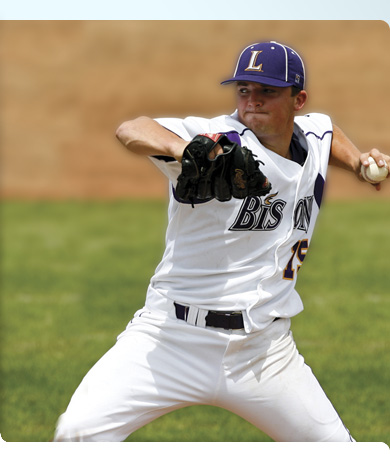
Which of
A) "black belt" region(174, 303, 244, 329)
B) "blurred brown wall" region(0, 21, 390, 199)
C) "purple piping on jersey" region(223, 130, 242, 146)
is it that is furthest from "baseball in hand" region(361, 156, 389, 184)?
"blurred brown wall" region(0, 21, 390, 199)

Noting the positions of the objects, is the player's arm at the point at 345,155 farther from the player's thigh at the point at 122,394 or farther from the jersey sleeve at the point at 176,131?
the player's thigh at the point at 122,394

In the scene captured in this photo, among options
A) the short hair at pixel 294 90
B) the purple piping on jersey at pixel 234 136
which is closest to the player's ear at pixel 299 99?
the short hair at pixel 294 90

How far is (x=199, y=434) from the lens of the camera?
6.01m

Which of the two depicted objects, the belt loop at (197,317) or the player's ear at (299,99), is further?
the player's ear at (299,99)

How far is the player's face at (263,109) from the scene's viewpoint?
13.3 ft

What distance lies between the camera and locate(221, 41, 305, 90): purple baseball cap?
4.05 meters

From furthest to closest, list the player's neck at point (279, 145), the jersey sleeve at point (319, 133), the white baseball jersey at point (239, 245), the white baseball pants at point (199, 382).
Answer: the jersey sleeve at point (319, 133), the player's neck at point (279, 145), the white baseball jersey at point (239, 245), the white baseball pants at point (199, 382)

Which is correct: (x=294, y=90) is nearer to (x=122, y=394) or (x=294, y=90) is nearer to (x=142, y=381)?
(x=142, y=381)

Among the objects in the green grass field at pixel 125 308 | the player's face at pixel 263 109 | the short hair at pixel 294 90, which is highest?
the short hair at pixel 294 90

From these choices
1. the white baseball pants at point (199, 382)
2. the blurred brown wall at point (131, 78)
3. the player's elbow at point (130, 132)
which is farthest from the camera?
the blurred brown wall at point (131, 78)

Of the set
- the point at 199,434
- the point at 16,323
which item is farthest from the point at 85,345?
the point at 199,434

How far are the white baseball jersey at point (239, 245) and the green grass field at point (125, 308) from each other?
2174 millimetres

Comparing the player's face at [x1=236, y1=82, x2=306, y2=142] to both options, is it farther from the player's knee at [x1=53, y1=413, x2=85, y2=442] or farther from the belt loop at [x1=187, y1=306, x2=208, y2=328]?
the player's knee at [x1=53, y1=413, x2=85, y2=442]

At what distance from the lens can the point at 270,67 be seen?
13.4 feet
